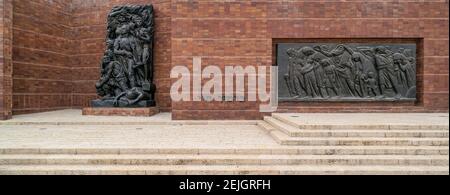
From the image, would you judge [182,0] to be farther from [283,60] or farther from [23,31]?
[23,31]

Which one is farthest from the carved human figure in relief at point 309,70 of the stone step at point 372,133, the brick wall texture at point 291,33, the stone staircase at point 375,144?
the stone step at point 372,133

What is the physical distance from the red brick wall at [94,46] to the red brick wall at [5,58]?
3226 mm

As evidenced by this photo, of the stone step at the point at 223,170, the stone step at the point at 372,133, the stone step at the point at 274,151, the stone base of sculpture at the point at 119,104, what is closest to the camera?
the stone step at the point at 223,170

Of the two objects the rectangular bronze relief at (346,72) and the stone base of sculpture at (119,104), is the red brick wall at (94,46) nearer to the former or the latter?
the stone base of sculpture at (119,104)

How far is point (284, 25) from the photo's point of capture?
31.5 ft

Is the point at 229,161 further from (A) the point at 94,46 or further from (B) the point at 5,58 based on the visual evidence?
(A) the point at 94,46

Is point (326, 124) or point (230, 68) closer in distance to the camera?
point (326, 124)

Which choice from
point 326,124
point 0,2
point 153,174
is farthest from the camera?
point 0,2

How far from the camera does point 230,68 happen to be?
961 centimetres

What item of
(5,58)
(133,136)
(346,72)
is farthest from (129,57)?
(346,72)

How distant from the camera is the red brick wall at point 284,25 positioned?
9570mm

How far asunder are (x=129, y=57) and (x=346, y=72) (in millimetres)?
6864

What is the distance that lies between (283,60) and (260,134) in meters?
3.07

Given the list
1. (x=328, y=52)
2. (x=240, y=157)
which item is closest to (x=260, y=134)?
(x=240, y=157)
